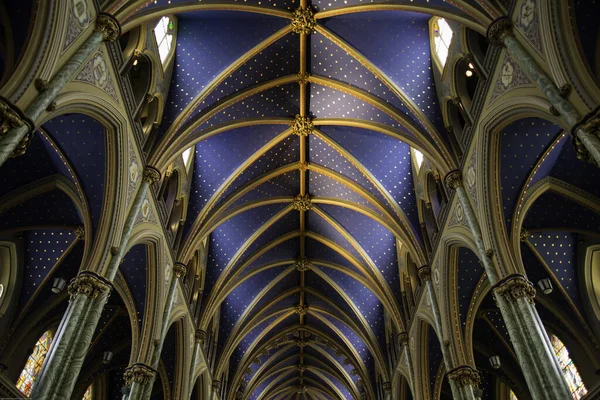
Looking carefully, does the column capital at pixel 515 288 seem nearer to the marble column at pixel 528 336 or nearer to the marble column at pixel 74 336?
the marble column at pixel 528 336

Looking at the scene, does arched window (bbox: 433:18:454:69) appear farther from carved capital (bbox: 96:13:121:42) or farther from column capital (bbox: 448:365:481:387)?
carved capital (bbox: 96:13:121:42)

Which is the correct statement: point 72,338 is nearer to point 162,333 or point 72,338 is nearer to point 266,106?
point 162,333

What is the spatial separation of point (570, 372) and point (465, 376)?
4.91 m

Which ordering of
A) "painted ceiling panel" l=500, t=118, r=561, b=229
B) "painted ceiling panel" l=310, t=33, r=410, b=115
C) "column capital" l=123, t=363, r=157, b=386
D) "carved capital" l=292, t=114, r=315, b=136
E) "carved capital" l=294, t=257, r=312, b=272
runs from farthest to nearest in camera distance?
"carved capital" l=294, t=257, r=312, b=272, "carved capital" l=292, t=114, r=315, b=136, "painted ceiling panel" l=310, t=33, r=410, b=115, "column capital" l=123, t=363, r=157, b=386, "painted ceiling panel" l=500, t=118, r=561, b=229

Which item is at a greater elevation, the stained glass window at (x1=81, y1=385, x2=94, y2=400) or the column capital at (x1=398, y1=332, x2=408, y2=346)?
the column capital at (x1=398, y1=332, x2=408, y2=346)

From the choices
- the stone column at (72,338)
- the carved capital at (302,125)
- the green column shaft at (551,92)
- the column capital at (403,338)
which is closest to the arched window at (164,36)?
the carved capital at (302,125)

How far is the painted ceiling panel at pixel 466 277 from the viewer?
14328mm

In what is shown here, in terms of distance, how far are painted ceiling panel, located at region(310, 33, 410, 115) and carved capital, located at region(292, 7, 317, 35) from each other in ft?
2.18

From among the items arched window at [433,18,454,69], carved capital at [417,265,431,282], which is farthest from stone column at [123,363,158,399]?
arched window at [433,18,454,69]

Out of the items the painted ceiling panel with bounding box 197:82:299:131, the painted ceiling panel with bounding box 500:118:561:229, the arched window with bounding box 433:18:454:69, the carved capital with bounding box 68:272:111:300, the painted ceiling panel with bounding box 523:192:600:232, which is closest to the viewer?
the carved capital with bounding box 68:272:111:300

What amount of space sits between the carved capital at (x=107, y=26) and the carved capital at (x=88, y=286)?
4.74 metres

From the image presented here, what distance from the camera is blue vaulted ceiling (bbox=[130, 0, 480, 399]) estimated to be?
14.8 m

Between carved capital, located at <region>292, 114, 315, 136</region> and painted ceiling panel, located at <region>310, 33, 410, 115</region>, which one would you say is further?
carved capital, located at <region>292, 114, 315, 136</region>

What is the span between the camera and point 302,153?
18875 mm
